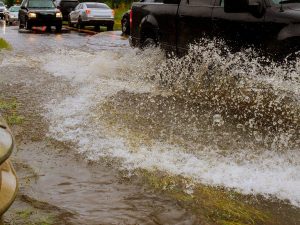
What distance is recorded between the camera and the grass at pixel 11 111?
20.3ft

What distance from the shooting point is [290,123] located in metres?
5.86

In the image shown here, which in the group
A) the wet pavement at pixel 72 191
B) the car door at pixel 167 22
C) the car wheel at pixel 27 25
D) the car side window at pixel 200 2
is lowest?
the car wheel at pixel 27 25

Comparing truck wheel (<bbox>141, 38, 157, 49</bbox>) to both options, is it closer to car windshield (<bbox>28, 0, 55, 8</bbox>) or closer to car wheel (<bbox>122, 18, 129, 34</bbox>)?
car wheel (<bbox>122, 18, 129, 34</bbox>)

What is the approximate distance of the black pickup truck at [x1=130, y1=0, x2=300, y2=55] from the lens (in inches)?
226

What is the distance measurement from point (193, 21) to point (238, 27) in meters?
1.15

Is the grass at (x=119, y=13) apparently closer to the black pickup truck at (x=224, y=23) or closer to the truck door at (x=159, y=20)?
the truck door at (x=159, y=20)

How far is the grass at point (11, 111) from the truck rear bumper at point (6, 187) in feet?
12.4

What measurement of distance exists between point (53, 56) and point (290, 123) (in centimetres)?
852

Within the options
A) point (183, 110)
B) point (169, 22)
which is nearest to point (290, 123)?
point (183, 110)

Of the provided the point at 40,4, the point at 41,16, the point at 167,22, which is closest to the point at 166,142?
the point at 167,22

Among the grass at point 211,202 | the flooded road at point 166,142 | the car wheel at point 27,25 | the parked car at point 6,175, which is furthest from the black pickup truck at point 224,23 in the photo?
the car wheel at point 27,25

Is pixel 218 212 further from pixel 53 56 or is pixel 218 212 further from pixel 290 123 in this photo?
pixel 53 56

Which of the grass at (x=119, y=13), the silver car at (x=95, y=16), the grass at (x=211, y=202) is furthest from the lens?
the grass at (x=119, y=13)

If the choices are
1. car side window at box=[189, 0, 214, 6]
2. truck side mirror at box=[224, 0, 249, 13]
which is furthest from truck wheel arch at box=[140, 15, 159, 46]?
truck side mirror at box=[224, 0, 249, 13]
